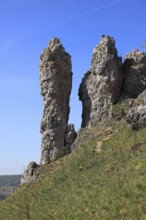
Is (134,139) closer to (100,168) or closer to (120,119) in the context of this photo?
(100,168)

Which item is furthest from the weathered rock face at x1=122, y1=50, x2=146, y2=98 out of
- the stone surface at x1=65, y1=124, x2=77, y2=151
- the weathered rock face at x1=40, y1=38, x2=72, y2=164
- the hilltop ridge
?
the stone surface at x1=65, y1=124, x2=77, y2=151

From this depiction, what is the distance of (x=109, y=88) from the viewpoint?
2416 inches

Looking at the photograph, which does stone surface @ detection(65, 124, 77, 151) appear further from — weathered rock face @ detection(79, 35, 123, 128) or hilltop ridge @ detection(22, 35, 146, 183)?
weathered rock face @ detection(79, 35, 123, 128)

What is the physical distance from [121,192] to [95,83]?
40.0 m

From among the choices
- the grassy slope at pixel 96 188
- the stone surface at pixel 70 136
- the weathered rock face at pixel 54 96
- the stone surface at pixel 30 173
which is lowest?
the grassy slope at pixel 96 188

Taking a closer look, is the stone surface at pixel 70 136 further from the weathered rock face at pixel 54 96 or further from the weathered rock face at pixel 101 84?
the weathered rock face at pixel 101 84

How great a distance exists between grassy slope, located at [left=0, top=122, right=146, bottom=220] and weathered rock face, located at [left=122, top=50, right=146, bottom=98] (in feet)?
53.7

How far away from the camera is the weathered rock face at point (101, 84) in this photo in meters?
61.2

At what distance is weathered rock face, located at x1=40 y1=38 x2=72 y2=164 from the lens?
60969mm

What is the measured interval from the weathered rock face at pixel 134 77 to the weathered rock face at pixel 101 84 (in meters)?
1.13

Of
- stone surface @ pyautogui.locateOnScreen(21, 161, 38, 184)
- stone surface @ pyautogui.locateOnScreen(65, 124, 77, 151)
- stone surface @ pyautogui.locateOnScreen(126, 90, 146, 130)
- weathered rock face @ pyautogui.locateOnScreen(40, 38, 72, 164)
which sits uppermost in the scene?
weathered rock face @ pyautogui.locateOnScreen(40, 38, 72, 164)

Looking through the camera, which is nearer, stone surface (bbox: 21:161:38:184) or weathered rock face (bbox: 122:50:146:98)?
stone surface (bbox: 21:161:38:184)

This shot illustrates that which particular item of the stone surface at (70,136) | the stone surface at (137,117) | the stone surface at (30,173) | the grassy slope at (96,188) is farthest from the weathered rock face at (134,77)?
the stone surface at (137,117)

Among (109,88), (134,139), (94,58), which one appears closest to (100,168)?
(134,139)
